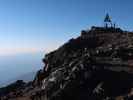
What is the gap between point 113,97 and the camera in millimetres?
43125

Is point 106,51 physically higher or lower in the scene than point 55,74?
higher

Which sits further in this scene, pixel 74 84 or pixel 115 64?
pixel 115 64

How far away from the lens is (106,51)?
59688mm

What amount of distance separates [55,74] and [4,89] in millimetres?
24382

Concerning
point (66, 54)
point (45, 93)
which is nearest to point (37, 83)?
point (66, 54)

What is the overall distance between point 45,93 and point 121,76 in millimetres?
13222

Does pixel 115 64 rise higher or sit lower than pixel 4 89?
higher

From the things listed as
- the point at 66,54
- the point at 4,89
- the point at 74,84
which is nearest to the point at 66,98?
the point at 74,84

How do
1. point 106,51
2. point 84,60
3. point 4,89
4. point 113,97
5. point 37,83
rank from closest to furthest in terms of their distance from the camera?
1. point 113,97
2. point 84,60
3. point 106,51
4. point 37,83
5. point 4,89

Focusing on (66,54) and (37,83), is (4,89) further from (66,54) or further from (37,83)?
(66,54)

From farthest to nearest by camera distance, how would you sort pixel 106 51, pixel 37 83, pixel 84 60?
pixel 37 83 < pixel 106 51 < pixel 84 60

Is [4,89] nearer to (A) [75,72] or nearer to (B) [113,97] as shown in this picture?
(A) [75,72]

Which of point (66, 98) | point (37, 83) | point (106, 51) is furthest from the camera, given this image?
point (37, 83)

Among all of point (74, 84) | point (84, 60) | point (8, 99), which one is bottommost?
point (8, 99)
